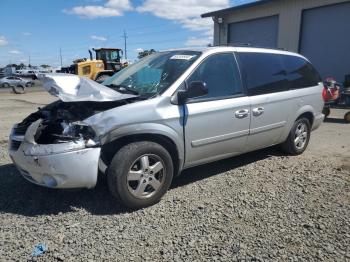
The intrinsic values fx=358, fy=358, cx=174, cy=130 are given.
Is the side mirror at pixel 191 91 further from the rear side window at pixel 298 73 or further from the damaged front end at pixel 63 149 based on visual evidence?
the rear side window at pixel 298 73

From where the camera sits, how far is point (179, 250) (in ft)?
10.5

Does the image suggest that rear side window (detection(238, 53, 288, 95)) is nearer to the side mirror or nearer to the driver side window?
the driver side window

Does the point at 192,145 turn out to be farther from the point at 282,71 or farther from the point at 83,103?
the point at 282,71

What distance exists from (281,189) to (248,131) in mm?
891

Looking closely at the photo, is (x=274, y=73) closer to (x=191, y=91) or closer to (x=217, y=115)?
(x=217, y=115)

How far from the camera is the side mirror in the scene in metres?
4.12

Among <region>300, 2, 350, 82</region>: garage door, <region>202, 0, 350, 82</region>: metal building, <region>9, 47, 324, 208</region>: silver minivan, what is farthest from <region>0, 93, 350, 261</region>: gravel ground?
<region>202, 0, 350, 82</region>: metal building

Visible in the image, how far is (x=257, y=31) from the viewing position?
60.1 feet

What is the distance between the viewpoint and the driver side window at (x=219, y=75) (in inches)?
177

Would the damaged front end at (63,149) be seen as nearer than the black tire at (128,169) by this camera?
Yes

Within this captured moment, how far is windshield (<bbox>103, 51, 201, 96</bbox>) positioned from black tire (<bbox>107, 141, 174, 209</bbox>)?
27.3 inches

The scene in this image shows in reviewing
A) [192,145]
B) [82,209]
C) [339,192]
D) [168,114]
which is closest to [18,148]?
[82,209]

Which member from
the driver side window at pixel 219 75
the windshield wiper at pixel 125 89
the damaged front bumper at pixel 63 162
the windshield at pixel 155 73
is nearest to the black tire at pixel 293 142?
the driver side window at pixel 219 75

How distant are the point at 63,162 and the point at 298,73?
13.5ft
